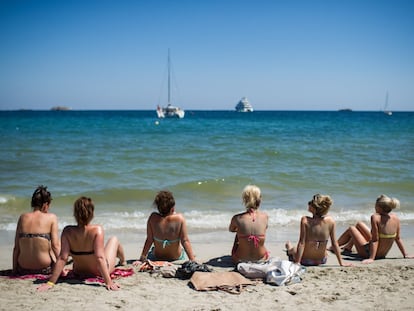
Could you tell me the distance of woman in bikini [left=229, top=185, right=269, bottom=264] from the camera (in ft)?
15.8

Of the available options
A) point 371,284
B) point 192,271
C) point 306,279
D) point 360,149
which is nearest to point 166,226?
point 192,271

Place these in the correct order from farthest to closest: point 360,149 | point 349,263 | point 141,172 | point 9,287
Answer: point 360,149 < point 141,172 < point 349,263 < point 9,287

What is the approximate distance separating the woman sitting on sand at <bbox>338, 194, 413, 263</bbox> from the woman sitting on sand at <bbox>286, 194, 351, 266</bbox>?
67cm

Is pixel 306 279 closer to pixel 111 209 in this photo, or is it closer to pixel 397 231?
pixel 397 231

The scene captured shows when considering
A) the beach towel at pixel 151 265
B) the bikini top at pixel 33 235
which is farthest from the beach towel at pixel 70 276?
the bikini top at pixel 33 235

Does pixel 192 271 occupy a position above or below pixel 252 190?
below

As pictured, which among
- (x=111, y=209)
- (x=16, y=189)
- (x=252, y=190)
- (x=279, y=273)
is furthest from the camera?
(x=16, y=189)

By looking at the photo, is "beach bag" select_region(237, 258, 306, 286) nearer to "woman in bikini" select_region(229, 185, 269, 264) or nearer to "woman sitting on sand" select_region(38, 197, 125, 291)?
"woman in bikini" select_region(229, 185, 269, 264)

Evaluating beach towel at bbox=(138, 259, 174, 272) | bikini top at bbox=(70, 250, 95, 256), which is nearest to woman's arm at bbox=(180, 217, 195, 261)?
beach towel at bbox=(138, 259, 174, 272)

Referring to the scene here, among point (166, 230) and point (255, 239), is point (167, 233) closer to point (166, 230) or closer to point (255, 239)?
point (166, 230)

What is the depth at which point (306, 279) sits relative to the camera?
14.9 feet

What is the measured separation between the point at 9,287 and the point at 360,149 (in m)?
19.2

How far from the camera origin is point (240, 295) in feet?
13.3

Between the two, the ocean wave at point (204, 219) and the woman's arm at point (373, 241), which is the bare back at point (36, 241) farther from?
the woman's arm at point (373, 241)
